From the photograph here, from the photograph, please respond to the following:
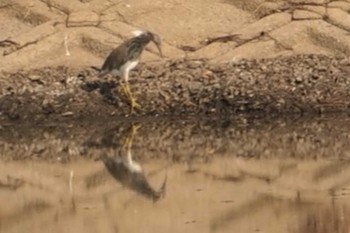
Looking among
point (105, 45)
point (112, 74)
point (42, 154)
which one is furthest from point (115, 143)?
point (105, 45)

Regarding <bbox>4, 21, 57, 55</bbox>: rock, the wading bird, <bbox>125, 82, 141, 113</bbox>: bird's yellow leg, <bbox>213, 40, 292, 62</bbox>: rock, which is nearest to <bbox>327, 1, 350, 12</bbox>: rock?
<bbox>213, 40, 292, 62</bbox>: rock

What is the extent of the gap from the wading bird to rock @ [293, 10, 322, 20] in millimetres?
1675

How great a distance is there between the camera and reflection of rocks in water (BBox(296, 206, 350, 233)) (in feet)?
27.7

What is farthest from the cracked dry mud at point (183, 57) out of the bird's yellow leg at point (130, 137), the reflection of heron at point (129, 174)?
the reflection of heron at point (129, 174)

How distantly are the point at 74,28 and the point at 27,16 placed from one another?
0.67m

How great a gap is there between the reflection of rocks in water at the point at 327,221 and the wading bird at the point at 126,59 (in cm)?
396

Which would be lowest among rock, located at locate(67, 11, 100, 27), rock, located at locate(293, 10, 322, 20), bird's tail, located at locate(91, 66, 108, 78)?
rock, located at locate(67, 11, 100, 27)

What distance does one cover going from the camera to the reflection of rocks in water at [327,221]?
27.7 ft

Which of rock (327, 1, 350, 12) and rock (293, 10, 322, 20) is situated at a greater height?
rock (327, 1, 350, 12)

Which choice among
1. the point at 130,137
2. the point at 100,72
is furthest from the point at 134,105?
the point at 130,137

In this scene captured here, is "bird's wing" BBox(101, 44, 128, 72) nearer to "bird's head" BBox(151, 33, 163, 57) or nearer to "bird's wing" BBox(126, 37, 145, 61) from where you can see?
"bird's wing" BBox(126, 37, 145, 61)

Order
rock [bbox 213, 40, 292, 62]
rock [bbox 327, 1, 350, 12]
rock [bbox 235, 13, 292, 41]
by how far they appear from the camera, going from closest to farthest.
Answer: rock [bbox 213, 40, 292, 62] → rock [bbox 235, 13, 292, 41] → rock [bbox 327, 1, 350, 12]

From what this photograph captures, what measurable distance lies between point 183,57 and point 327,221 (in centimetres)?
504

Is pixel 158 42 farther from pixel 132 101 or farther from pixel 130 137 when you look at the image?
pixel 130 137
